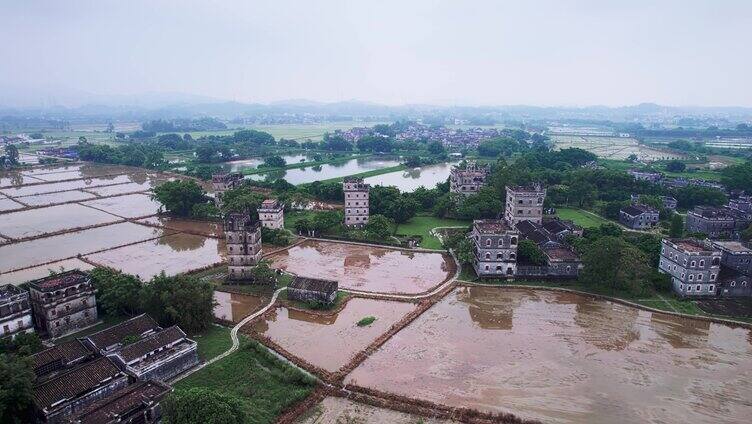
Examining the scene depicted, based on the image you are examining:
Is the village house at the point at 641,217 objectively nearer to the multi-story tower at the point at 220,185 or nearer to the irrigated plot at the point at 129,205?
the multi-story tower at the point at 220,185

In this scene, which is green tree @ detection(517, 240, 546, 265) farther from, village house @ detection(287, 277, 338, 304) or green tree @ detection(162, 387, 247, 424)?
green tree @ detection(162, 387, 247, 424)

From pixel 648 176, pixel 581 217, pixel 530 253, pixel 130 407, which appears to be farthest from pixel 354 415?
pixel 648 176

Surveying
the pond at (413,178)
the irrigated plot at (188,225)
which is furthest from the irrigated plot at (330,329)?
the pond at (413,178)

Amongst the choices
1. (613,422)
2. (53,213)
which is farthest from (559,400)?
(53,213)

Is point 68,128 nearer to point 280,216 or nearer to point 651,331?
point 280,216

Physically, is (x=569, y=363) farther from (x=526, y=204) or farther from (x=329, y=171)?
(x=329, y=171)

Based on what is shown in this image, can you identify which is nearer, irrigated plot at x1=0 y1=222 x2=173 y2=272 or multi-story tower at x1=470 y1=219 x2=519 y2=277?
multi-story tower at x1=470 y1=219 x2=519 y2=277

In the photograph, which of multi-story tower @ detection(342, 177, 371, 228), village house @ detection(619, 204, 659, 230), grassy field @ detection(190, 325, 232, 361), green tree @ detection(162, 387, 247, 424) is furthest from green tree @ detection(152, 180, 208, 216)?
village house @ detection(619, 204, 659, 230)
